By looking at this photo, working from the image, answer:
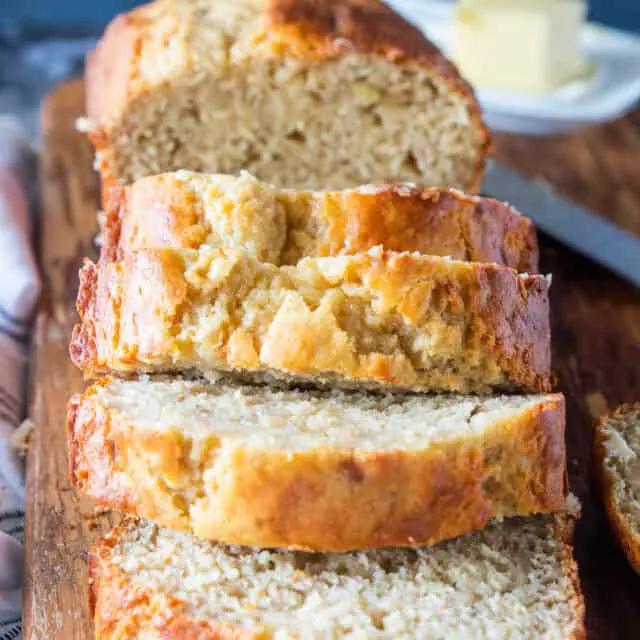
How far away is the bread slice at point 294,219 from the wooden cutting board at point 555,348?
0.85 meters

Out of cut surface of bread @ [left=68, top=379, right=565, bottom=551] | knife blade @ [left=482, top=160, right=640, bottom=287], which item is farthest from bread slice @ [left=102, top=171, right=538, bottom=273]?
knife blade @ [left=482, top=160, right=640, bottom=287]

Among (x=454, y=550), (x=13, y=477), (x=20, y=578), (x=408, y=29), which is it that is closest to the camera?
(x=454, y=550)

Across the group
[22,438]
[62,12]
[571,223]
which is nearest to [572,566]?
[22,438]

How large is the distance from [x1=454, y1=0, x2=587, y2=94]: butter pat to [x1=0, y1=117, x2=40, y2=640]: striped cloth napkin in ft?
8.10

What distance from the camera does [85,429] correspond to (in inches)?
111

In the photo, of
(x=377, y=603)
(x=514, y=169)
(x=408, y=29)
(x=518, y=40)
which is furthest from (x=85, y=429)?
(x=518, y=40)

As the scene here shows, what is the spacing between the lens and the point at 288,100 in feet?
13.8

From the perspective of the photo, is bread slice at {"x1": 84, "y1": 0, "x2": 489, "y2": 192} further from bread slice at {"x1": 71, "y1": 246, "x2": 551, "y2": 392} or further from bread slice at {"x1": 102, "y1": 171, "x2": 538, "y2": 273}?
bread slice at {"x1": 71, "y1": 246, "x2": 551, "y2": 392}

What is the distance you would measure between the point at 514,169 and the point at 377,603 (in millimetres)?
3226

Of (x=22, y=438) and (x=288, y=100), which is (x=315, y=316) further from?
(x=288, y=100)

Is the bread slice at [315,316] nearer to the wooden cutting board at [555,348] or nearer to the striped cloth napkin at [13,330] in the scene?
the wooden cutting board at [555,348]

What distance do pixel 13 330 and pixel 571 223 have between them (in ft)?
8.19

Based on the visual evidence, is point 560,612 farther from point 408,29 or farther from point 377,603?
point 408,29

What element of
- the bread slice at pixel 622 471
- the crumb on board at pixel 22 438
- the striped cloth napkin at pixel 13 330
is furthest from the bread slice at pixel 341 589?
the crumb on board at pixel 22 438
